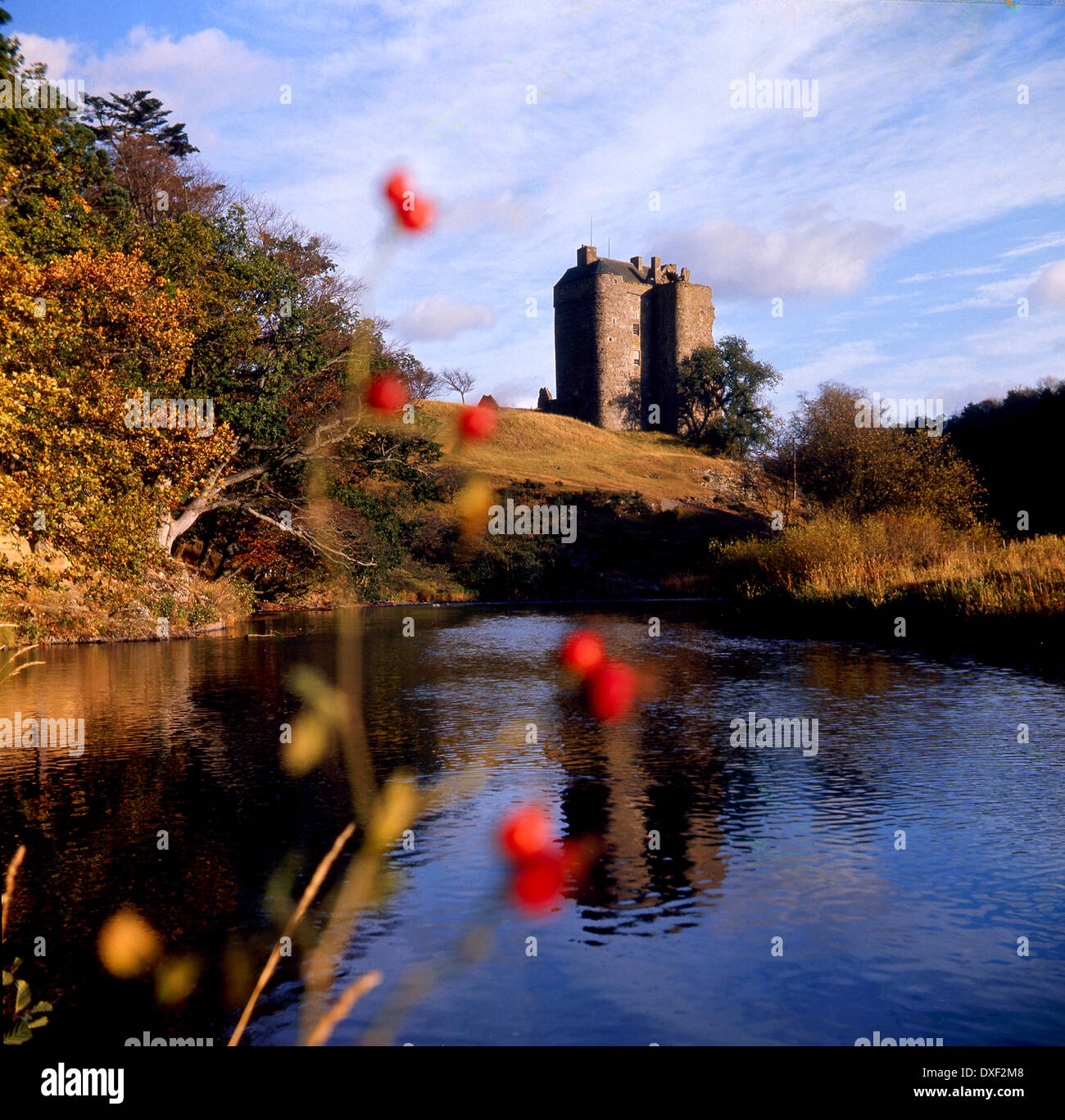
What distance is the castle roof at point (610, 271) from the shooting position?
109 m

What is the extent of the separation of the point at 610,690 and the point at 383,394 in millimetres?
22525

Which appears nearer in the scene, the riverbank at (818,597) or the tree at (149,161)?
the riverbank at (818,597)

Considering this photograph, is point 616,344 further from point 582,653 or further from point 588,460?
point 582,653

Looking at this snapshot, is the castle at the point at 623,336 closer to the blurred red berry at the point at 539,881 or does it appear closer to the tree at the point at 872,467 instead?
the tree at the point at 872,467

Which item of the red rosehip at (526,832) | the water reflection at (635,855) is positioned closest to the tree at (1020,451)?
the water reflection at (635,855)

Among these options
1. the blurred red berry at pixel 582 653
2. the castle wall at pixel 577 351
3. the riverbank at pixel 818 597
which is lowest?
the blurred red berry at pixel 582 653

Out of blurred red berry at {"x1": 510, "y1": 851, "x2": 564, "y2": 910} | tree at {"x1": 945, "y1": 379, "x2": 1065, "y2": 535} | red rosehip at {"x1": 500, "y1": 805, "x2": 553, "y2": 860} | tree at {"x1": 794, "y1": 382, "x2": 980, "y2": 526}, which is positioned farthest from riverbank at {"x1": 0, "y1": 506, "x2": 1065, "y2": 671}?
tree at {"x1": 945, "y1": 379, "x2": 1065, "y2": 535}

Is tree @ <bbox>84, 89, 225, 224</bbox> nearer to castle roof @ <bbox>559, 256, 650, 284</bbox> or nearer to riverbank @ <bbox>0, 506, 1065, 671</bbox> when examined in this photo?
riverbank @ <bbox>0, 506, 1065, 671</bbox>

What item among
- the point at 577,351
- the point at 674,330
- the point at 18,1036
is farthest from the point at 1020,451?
the point at 18,1036

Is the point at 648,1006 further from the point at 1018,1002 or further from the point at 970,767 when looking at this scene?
the point at 970,767

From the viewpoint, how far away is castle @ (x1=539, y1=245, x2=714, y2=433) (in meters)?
108

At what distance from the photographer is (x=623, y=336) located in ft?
358

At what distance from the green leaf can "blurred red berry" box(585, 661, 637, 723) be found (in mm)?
11440

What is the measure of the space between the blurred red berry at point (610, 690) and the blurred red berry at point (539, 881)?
7.20 m
